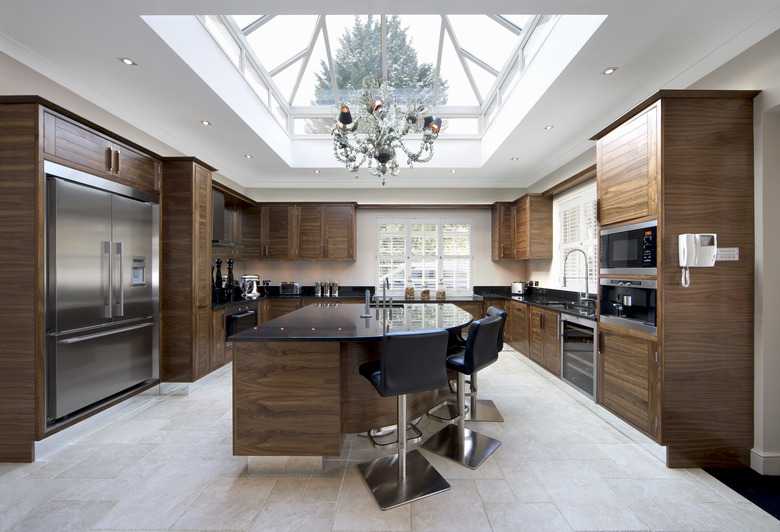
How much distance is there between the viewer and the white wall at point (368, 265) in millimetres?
5965

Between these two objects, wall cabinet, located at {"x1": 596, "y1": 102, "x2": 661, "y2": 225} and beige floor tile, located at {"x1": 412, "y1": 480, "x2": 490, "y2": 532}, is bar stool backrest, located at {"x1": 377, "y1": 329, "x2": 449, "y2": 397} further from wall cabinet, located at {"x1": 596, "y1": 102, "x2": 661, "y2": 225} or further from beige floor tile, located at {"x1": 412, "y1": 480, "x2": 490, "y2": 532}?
wall cabinet, located at {"x1": 596, "y1": 102, "x2": 661, "y2": 225}

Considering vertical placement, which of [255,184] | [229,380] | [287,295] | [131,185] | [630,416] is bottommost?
[229,380]

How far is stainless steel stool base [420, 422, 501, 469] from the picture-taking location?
221 centimetres

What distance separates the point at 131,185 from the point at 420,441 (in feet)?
11.1

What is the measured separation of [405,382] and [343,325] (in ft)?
2.43

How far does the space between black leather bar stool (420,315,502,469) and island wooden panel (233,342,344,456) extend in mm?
832

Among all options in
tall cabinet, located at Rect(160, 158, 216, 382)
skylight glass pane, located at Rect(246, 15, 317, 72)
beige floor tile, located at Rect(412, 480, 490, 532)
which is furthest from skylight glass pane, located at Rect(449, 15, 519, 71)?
beige floor tile, located at Rect(412, 480, 490, 532)

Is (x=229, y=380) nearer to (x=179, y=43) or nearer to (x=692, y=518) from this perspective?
(x=179, y=43)

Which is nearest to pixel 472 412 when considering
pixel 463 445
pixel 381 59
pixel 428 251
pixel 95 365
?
pixel 463 445

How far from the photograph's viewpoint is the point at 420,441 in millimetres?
2430

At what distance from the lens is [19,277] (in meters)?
2.15

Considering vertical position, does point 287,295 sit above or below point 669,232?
below

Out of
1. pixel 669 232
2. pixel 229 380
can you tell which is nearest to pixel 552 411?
pixel 669 232

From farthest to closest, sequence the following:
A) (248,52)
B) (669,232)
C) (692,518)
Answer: (248,52) → (669,232) → (692,518)
